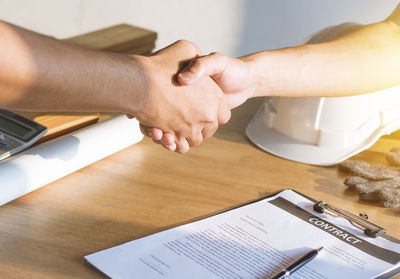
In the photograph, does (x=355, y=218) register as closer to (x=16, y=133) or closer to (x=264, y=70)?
(x=264, y=70)

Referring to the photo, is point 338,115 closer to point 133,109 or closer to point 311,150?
point 311,150

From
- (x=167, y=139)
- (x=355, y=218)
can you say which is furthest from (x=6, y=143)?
(x=355, y=218)

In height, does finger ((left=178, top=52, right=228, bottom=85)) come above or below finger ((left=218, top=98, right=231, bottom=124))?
above

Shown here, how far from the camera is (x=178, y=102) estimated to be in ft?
3.44

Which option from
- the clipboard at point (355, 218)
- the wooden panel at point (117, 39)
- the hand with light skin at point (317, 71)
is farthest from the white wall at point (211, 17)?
the clipboard at point (355, 218)

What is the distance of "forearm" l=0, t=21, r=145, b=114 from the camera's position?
2.59 ft

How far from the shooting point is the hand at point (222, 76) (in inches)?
39.8

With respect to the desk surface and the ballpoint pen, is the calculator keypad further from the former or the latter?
the ballpoint pen

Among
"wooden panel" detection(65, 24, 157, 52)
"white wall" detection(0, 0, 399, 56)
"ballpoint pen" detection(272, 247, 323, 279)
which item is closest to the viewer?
"ballpoint pen" detection(272, 247, 323, 279)

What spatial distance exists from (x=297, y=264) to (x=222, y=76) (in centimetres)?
50

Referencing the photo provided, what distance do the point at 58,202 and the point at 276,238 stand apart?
14.2 inches

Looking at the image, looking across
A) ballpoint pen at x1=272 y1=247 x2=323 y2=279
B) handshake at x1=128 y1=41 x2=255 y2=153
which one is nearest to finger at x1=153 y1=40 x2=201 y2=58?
handshake at x1=128 y1=41 x2=255 y2=153

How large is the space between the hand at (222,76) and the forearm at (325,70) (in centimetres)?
2

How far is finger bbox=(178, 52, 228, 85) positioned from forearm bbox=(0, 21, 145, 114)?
0.31 feet
